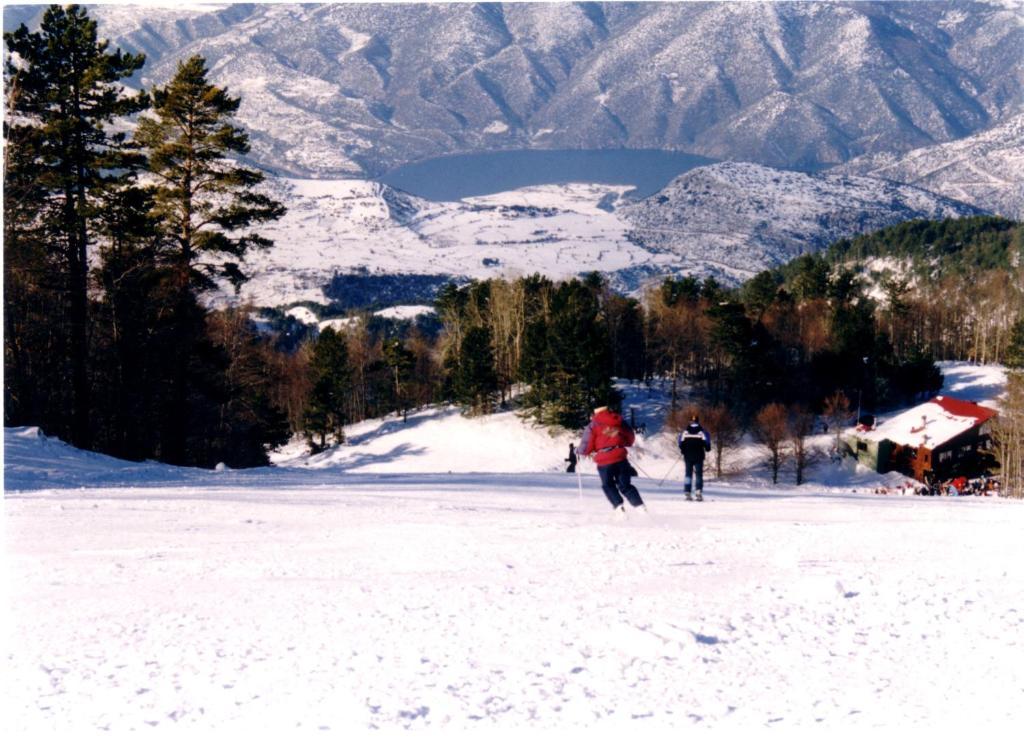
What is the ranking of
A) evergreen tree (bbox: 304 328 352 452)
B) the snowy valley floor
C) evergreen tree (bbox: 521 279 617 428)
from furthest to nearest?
evergreen tree (bbox: 304 328 352 452) → evergreen tree (bbox: 521 279 617 428) → the snowy valley floor

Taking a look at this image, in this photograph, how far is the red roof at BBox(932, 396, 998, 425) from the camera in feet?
190

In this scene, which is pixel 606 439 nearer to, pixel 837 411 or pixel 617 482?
pixel 617 482

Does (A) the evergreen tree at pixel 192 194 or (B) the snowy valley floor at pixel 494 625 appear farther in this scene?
(A) the evergreen tree at pixel 192 194

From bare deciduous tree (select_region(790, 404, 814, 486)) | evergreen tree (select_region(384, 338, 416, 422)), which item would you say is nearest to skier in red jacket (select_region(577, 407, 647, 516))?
bare deciduous tree (select_region(790, 404, 814, 486))

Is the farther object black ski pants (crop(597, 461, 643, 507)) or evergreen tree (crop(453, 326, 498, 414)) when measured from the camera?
evergreen tree (crop(453, 326, 498, 414))

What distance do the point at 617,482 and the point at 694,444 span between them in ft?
11.9

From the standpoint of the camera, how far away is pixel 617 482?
12211 mm

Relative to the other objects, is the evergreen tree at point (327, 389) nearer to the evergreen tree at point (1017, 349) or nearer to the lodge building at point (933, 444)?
the lodge building at point (933, 444)

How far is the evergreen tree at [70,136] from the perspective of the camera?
2378 centimetres

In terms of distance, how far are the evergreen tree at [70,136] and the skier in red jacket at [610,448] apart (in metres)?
17.7

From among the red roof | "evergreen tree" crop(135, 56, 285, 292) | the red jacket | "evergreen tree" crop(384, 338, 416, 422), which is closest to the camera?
the red jacket

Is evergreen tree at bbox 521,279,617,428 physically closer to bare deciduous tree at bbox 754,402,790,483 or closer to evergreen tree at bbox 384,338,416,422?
bare deciduous tree at bbox 754,402,790,483

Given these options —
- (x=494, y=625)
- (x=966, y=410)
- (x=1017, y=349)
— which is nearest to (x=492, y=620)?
(x=494, y=625)

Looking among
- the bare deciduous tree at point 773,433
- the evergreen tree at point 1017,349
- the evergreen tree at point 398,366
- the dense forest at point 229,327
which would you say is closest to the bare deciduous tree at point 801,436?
the dense forest at point 229,327
